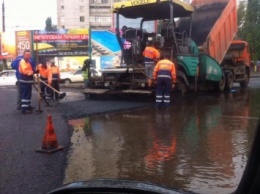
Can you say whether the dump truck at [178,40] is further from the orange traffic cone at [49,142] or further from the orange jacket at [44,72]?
the orange traffic cone at [49,142]

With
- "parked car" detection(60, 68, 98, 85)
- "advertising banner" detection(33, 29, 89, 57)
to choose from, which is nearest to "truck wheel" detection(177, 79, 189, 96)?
"parked car" detection(60, 68, 98, 85)

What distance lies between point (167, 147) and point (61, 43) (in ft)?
101

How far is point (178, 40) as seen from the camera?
13.6m

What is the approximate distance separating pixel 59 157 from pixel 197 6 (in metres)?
11.4

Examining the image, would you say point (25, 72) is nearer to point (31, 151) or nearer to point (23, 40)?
point (31, 151)

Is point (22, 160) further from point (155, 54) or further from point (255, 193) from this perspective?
point (155, 54)

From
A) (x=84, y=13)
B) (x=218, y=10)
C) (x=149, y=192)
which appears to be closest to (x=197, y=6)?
(x=218, y=10)

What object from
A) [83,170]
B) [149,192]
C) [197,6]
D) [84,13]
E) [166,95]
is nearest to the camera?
[149,192]

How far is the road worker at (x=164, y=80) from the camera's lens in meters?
11.4

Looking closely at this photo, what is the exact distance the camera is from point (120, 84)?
1366 cm

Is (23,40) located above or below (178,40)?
above

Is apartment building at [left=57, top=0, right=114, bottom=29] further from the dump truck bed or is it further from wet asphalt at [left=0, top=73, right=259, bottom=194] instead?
wet asphalt at [left=0, top=73, right=259, bottom=194]

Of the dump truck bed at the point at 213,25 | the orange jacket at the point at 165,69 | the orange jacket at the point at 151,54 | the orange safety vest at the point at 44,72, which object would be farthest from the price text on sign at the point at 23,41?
the orange jacket at the point at 165,69

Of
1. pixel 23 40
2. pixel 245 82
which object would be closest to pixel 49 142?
pixel 245 82
